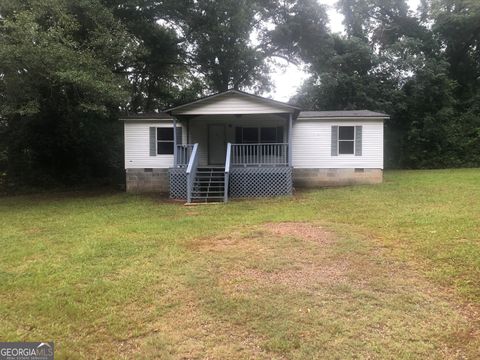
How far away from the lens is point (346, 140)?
604 inches

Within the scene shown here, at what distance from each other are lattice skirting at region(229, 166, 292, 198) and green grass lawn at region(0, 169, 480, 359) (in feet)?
13.5

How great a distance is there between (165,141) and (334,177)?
21.8 ft

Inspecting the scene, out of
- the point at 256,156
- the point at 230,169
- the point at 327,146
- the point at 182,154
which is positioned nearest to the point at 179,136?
the point at 182,154

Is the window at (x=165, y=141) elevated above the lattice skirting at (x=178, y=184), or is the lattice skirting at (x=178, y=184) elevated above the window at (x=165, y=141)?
the window at (x=165, y=141)

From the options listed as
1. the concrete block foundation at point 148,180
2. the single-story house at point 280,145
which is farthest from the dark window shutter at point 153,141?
the concrete block foundation at point 148,180

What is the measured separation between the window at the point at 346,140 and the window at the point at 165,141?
21.3 ft

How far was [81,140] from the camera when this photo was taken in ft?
66.4

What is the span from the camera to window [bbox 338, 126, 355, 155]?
603 inches

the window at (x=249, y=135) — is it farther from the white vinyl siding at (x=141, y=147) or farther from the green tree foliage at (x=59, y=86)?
the green tree foliage at (x=59, y=86)

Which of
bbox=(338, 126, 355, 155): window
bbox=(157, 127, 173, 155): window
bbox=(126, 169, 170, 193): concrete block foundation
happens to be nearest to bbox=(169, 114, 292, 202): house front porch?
bbox=(157, 127, 173, 155): window

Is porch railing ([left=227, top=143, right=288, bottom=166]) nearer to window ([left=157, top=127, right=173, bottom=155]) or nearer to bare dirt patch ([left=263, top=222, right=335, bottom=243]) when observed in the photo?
window ([left=157, top=127, right=173, bottom=155])

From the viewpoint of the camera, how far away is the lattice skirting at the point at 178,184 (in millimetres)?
13320

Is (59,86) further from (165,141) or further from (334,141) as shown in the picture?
(334,141)

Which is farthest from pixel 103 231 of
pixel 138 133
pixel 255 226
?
pixel 138 133
